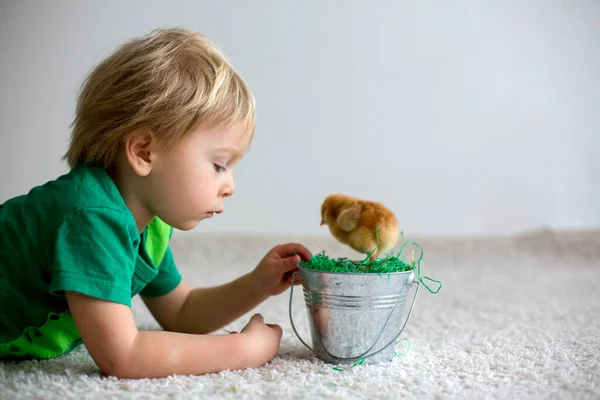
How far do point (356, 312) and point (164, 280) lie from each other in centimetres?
44

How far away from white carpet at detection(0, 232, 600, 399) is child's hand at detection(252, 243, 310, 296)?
110 mm

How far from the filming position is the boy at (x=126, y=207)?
86cm

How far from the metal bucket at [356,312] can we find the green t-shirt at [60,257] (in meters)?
0.28

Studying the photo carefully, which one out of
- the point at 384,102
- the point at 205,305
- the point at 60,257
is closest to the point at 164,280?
the point at 205,305

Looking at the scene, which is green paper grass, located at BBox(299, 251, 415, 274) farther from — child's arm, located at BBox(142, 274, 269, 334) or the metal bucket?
child's arm, located at BBox(142, 274, 269, 334)

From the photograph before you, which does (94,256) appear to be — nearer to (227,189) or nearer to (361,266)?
(227,189)

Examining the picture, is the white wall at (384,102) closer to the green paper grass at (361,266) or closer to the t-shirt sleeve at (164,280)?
the t-shirt sleeve at (164,280)

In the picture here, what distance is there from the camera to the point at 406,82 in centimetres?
224

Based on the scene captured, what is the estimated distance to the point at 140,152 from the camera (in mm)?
965

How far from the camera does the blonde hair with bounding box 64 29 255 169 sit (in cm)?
95

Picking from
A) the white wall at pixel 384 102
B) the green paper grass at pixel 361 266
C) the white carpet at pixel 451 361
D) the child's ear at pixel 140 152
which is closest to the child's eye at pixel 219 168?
the child's ear at pixel 140 152

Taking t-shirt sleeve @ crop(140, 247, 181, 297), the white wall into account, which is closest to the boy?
t-shirt sleeve @ crop(140, 247, 181, 297)

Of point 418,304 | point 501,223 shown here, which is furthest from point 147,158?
point 501,223

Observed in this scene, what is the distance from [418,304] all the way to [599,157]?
3.83 ft
